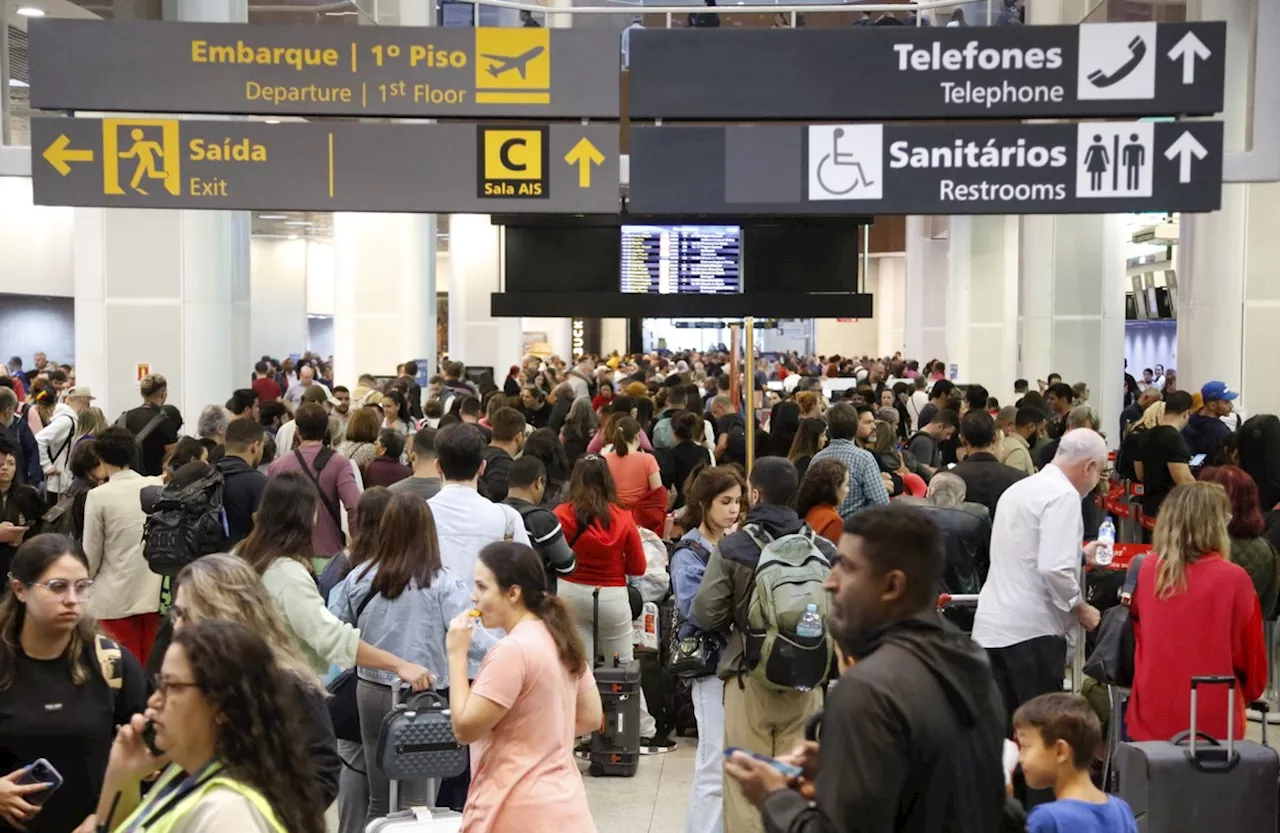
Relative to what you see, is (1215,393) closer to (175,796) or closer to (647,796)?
(647,796)

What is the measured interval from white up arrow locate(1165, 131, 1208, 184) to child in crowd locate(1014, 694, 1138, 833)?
4.61 meters

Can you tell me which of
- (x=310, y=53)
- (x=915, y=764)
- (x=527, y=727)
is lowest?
(x=527, y=727)

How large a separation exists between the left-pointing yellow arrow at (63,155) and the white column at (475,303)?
71.4 feet

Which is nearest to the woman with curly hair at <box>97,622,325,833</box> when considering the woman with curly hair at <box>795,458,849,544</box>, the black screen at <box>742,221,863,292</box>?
the woman with curly hair at <box>795,458,849,544</box>

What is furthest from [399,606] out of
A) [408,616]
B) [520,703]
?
[520,703]

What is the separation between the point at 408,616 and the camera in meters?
5.38

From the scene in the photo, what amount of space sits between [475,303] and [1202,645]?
29.6 metres

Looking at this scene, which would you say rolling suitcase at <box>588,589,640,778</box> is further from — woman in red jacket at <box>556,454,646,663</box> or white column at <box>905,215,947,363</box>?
white column at <box>905,215,947,363</box>

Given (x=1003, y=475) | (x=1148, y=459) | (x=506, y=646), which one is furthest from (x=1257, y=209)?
(x=506, y=646)

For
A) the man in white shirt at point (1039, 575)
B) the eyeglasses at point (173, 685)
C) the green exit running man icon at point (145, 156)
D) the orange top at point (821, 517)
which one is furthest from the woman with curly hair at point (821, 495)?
the green exit running man icon at point (145, 156)

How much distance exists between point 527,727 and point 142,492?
365 centimetres

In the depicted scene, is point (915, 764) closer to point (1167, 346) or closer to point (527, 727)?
point (527, 727)

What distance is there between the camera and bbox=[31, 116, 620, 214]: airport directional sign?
817 centimetres

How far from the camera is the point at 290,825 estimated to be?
2.68 m
